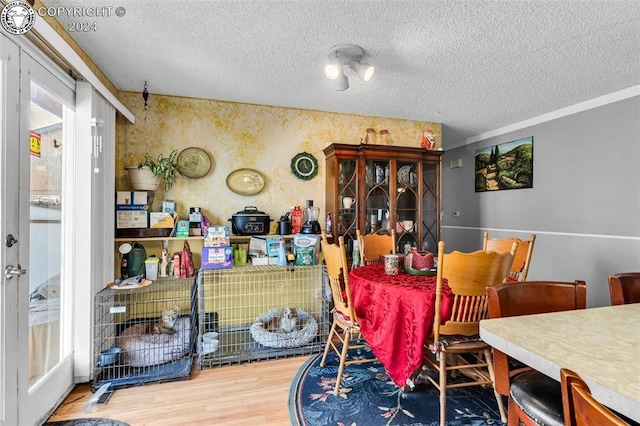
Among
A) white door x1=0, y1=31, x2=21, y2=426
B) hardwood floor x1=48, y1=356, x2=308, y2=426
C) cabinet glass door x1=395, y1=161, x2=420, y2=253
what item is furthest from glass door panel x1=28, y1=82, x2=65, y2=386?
cabinet glass door x1=395, y1=161, x2=420, y2=253

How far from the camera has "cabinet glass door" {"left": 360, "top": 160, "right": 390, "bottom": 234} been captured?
3319mm

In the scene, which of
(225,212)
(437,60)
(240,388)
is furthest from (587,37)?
(240,388)

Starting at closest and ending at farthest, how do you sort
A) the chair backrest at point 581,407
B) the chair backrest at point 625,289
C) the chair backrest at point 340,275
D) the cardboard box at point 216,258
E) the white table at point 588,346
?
the chair backrest at point 581,407, the white table at point 588,346, the chair backrest at point 625,289, the chair backrest at point 340,275, the cardboard box at point 216,258

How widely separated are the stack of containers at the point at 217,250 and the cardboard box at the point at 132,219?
561 millimetres

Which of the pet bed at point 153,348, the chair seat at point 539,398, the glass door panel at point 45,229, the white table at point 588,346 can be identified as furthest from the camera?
the pet bed at point 153,348

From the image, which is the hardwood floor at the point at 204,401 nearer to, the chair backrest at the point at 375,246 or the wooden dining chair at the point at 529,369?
the chair backrest at the point at 375,246

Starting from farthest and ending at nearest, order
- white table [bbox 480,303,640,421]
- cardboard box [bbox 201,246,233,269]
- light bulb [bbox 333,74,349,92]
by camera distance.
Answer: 1. cardboard box [bbox 201,246,233,269]
2. light bulb [bbox 333,74,349,92]
3. white table [bbox 480,303,640,421]

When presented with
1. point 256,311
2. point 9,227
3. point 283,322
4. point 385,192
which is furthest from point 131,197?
point 385,192

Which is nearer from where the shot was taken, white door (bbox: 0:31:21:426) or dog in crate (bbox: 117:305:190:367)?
white door (bbox: 0:31:21:426)

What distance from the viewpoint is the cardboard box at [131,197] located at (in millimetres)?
2611

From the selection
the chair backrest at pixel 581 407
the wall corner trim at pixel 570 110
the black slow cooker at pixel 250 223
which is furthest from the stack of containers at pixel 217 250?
the wall corner trim at pixel 570 110

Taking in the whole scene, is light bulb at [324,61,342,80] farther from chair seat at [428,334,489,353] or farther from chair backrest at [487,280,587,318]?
chair seat at [428,334,489,353]

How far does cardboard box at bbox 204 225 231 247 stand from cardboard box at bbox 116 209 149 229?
0.56 meters

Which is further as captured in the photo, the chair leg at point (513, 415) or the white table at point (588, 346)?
the chair leg at point (513, 415)
